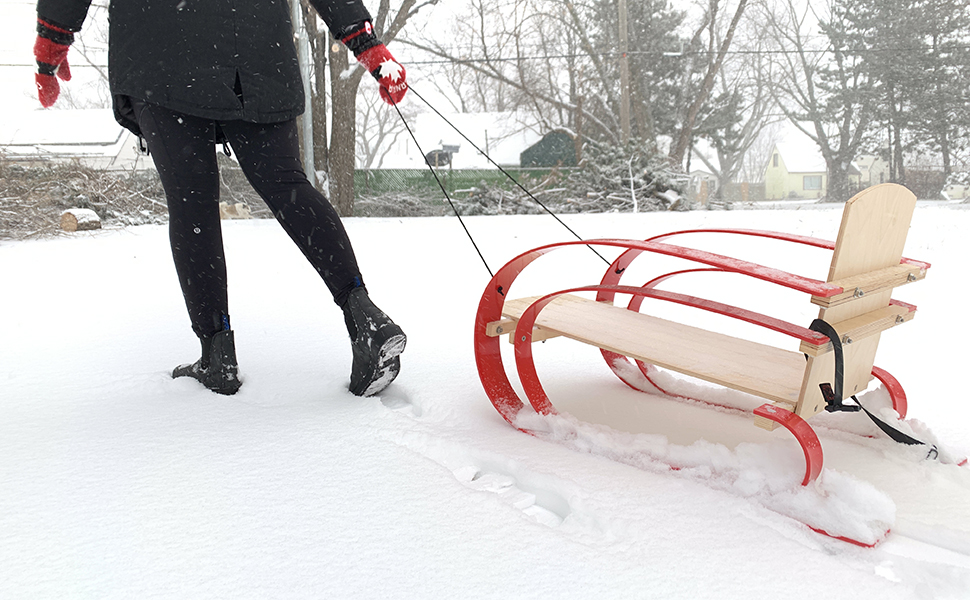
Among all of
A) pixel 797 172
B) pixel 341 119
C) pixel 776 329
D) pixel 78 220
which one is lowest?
pixel 776 329

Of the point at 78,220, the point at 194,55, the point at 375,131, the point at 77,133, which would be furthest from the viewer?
the point at 375,131

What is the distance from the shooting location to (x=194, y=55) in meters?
1.63

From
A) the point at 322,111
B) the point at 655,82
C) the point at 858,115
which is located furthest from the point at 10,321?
the point at 858,115

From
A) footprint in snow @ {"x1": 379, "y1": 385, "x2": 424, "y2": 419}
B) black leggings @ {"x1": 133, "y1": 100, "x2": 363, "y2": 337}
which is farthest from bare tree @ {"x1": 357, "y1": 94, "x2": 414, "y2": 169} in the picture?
footprint in snow @ {"x1": 379, "y1": 385, "x2": 424, "y2": 419}

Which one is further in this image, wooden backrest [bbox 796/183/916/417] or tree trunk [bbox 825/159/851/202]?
tree trunk [bbox 825/159/851/202]

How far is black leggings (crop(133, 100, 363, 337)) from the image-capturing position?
1.69 meters

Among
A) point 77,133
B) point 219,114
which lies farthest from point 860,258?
point 77,133

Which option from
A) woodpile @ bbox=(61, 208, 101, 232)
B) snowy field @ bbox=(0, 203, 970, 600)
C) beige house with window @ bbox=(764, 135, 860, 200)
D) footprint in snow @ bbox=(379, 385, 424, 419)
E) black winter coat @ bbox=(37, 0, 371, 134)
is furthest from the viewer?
beige house with window @ bbox=(764, 135, 860, 200)

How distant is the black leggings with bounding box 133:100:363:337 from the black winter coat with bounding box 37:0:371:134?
0.07m

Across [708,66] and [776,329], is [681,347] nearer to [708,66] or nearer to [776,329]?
[776,329]

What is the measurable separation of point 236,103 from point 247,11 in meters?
0.26

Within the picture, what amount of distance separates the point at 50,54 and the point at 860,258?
204cm

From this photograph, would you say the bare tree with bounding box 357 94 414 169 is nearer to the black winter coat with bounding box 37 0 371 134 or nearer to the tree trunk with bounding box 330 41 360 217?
the tree trunk with bounding box 330 41 360 217

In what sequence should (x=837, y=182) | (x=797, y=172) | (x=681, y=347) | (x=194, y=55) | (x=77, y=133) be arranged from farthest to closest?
(x=797, y=172) < (x=837, y=182) < (x=77, y=133) < (x=194, y=55) < (x=681, y=347)
